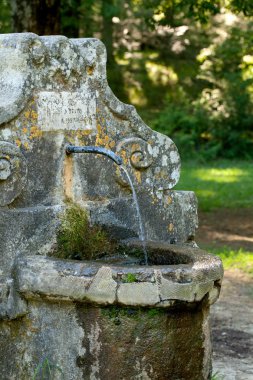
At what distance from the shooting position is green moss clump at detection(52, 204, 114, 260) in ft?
16.1

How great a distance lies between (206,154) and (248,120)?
1.28 m

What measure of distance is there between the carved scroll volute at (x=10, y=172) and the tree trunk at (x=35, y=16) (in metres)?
5.60

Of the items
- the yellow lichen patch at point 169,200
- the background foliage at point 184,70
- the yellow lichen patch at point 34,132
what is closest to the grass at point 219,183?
the background foliage at point 184,70

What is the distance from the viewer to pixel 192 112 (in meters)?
20.9

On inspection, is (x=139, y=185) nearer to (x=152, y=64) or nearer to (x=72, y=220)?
(x=72, y=220)

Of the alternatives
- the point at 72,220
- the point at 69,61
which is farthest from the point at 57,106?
the point at 72,220

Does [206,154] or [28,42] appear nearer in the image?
[28,42]

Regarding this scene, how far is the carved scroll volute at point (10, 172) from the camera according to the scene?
15.6ft

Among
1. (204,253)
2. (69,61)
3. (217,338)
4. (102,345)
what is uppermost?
(69,61)

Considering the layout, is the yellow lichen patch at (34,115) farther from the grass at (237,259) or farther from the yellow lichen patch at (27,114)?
the grass at (237,259)

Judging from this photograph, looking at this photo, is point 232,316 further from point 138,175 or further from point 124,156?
point 124,156

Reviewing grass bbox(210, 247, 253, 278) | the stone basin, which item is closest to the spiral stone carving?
the stone basin

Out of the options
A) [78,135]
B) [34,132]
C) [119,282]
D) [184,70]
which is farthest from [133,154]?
[184,70]

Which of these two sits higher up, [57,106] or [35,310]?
[57,106]
